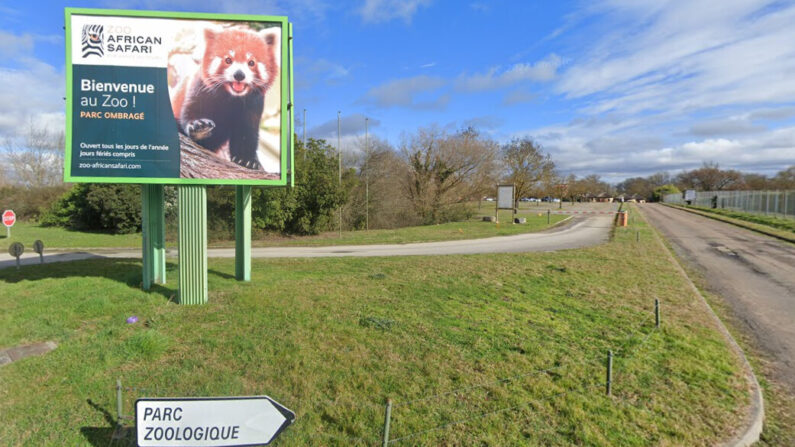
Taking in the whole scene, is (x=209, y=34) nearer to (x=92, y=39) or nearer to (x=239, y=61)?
(x=239, y=61)

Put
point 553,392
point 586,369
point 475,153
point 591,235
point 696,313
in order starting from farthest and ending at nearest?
point 475,153, point 591,235, point 696,313, point 586,369, point 553,392

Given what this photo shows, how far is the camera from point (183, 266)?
7723mm

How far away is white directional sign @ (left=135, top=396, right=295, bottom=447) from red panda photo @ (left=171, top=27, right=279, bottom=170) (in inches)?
208

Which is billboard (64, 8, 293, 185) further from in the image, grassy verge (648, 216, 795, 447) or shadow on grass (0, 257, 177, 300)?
grassy verge (648, 216, 795, 447)

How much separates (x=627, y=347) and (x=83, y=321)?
8.36m

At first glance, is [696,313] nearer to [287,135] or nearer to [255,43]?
[287,135]

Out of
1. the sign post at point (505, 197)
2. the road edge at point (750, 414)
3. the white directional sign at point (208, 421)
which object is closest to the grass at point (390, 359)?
the road edge at point (750, 414)

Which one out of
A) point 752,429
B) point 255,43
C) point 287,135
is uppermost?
point 255,43

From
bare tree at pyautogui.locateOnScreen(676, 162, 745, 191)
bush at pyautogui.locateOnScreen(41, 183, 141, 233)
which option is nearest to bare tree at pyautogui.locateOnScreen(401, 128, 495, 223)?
bush at pyautogui.locateOnScreen(41, 183, 141, 233)

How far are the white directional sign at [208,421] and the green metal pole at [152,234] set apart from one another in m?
6.10

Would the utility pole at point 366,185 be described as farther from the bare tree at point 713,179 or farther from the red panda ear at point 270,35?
the bare tree at point 713,179

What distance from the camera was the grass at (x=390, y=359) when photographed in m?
4.05

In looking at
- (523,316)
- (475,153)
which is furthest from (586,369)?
(475,153)

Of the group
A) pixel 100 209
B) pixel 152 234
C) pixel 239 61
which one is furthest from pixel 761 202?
pixel 100 209
